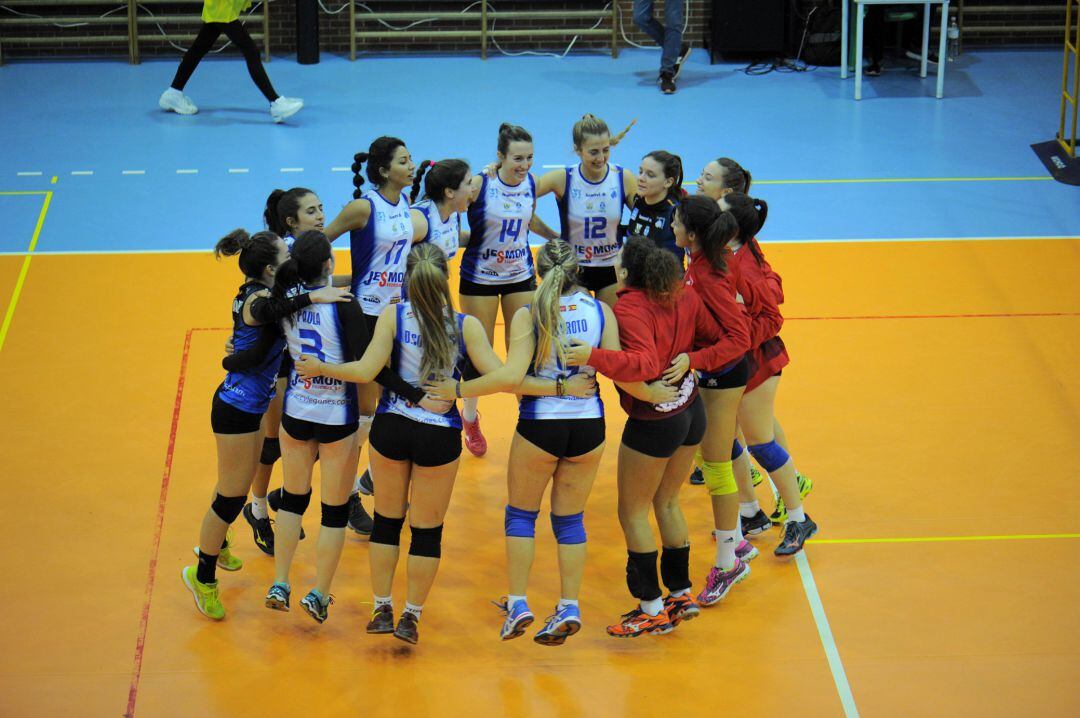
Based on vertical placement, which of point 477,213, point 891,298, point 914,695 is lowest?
point 914,695

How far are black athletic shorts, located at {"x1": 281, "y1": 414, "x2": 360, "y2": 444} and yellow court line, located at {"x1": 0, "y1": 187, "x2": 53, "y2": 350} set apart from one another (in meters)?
3.79

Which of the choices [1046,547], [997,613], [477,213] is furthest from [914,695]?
[477,213]

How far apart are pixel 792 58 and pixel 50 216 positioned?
29.2 feet

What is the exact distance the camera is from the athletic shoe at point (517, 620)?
16.7ft

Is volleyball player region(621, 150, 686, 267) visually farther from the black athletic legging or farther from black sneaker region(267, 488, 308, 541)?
the black athletic legging

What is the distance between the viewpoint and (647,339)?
4969 mm

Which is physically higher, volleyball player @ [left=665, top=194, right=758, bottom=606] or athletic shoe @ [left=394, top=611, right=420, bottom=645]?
volleyball player @ [left=665, top=194, right=758, bottom=606]

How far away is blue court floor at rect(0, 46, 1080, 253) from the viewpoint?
1034cm

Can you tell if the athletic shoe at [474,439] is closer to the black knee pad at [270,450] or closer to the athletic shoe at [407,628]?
the black knee pad at [270,450]

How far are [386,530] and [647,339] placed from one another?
1.36 meters

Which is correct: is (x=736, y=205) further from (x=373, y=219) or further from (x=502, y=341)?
(x=502, y=341)

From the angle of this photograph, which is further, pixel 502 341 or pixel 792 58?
pixel 792 58

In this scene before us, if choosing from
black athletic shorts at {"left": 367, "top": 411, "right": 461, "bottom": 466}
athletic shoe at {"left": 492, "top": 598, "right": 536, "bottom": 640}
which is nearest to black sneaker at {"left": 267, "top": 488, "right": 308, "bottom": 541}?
black athletic shorts at {"left": 367, "top": 411, "right": 461, "bottom": 466}

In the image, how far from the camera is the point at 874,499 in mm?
6363
